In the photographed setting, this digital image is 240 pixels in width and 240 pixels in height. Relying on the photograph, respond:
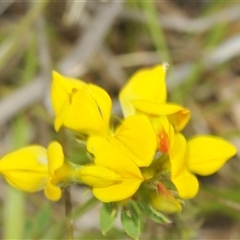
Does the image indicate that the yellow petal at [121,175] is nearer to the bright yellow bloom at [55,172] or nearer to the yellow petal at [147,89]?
the bright yellow bloom at [55,172]

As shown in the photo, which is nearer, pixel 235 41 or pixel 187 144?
pixel 187 144

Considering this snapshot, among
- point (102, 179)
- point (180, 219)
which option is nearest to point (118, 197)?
point (102, 179)

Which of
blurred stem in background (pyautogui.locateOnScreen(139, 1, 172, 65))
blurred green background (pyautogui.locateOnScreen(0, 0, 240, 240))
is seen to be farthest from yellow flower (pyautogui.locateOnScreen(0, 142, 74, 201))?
blurred stem in background (pyautogui.locateOnScreen(139, 1, 172, 65))

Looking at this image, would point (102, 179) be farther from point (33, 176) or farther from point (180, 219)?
point (180, 219)

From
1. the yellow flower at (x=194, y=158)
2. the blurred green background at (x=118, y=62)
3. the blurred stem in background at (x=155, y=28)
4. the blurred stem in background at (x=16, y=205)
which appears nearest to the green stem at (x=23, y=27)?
the blurred green background at (x=118, y=62)

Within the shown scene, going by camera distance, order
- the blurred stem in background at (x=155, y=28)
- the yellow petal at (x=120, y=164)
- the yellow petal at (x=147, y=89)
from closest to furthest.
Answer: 1. the yellow petal at (x=120, y=164)
2. the yellow petal at (x=147, y=89)
3. the blurred stem in background at (x=155, y=28)

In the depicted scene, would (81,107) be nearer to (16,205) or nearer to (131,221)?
(131,221)
